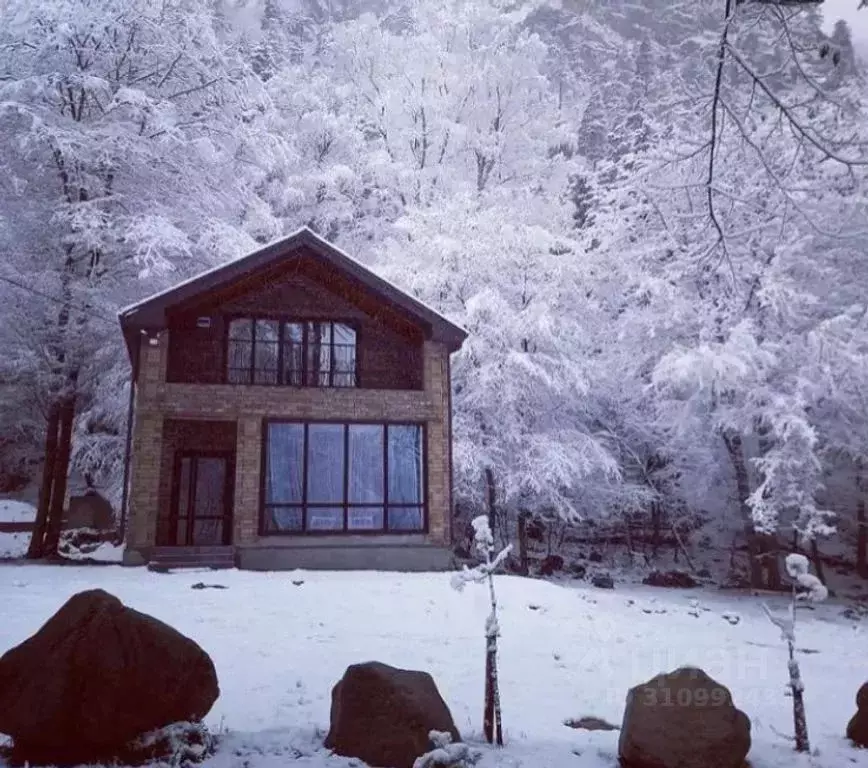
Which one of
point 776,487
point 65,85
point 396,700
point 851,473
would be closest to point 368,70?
point 65,85

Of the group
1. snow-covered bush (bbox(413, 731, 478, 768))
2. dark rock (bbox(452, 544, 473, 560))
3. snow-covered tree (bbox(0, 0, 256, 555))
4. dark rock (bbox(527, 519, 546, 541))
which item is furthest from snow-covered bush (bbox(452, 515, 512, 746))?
dark rock (bbox(527, 519, 546, 541))

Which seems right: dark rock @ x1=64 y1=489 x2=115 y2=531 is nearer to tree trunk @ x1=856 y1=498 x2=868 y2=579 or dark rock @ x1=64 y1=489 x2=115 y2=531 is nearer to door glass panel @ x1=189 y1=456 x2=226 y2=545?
door glass panel @ x1=189 y1=456 x2=226 y2=545

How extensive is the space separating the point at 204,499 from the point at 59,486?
3.57 m

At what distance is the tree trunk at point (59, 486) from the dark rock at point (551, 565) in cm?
1396

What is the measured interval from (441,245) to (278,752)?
1631 centimetres

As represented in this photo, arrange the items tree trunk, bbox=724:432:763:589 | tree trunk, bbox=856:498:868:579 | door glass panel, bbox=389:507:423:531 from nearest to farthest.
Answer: door glass panel, bbox=389:507:423:531
tree trunk, bbox=724:432:763:589
tree trunk, bbox=856:498:868:579

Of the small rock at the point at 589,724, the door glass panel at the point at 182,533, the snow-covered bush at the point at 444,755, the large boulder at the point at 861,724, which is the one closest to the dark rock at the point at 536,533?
the door glass panel at the point at 182,533

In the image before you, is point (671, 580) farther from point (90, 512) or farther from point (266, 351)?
point (90, 512)

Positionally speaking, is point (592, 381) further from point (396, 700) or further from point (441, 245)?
point (396, 700)

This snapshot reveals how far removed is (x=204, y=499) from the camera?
1927 centimetres

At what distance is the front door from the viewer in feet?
60.5

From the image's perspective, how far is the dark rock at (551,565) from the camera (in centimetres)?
2246

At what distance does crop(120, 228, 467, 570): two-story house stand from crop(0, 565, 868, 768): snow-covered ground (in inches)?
64.6

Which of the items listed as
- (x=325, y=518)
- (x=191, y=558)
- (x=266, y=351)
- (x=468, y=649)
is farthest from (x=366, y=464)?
(x=468, y=649)
